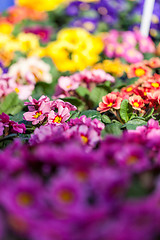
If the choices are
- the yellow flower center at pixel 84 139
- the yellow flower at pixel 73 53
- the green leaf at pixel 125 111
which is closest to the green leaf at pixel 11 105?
the green leaf at pixel 125 111

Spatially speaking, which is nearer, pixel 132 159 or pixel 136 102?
pixel 132 159

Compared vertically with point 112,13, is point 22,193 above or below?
below

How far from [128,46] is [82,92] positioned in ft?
3.70

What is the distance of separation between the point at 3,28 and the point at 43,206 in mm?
3118

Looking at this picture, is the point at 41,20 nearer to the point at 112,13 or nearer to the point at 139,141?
the point at 112,13

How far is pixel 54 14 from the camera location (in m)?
4.05

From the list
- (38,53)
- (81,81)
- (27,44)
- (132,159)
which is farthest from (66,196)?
(27,44)

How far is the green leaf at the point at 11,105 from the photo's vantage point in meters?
1.44

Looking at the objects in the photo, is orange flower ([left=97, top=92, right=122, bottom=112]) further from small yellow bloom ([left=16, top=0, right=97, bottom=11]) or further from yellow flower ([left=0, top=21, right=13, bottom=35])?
small yellow bloom ([left=16, top=0, right=97, bottom=11])

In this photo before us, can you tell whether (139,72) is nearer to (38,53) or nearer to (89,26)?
(38,53)

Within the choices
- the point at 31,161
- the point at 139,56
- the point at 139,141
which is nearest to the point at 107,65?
the point at 139,56

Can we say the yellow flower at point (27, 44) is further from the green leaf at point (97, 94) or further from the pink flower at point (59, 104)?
the pink flower at point (59, 104)

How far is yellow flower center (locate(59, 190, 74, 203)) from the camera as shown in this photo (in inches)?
21.8

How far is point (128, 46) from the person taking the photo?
8.01 ft
